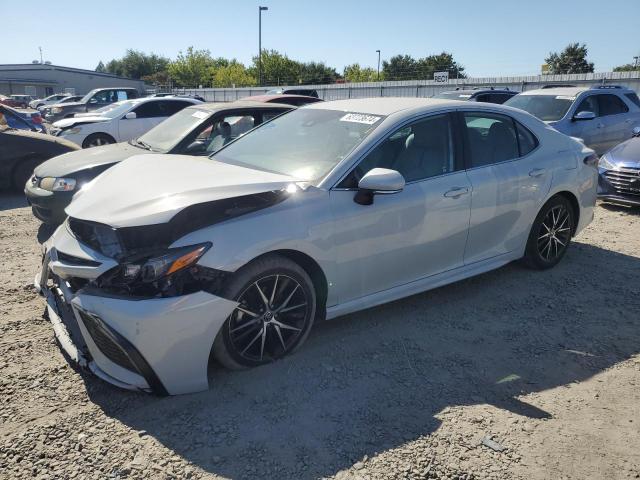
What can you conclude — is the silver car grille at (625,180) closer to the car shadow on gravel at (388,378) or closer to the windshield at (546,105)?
the windshield at (546,105)

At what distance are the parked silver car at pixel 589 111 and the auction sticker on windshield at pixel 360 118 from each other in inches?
258

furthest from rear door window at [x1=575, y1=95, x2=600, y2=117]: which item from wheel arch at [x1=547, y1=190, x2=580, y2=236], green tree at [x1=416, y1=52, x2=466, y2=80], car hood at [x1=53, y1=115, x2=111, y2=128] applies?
green tree at [x1=416, y1=52, x2=466, y2=80]

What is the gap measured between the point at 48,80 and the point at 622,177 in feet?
218

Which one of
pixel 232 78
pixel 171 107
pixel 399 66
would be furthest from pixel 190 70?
pixel 171 107

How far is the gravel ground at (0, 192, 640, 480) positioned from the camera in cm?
251

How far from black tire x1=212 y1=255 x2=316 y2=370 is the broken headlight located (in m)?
0.27

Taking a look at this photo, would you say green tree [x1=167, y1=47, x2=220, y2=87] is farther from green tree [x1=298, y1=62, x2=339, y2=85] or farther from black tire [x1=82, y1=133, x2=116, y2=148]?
black tire [x1=82, y1=133, x2=116, y2=148]

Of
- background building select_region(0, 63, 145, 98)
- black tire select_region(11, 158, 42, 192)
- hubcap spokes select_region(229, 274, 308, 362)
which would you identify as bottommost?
hubcap spokes select_region(229, 274, 308, 362)

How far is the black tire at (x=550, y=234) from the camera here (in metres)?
4.85

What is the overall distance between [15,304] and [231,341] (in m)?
2.30

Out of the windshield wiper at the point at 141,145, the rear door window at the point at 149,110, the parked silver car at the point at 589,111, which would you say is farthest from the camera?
the rear door window at the point at 149,110

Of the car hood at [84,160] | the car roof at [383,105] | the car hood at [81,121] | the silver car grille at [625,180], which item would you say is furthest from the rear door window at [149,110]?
the silver car grille at [625,180]

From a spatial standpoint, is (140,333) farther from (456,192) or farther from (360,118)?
(456,192)

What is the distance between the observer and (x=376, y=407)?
116 inches
